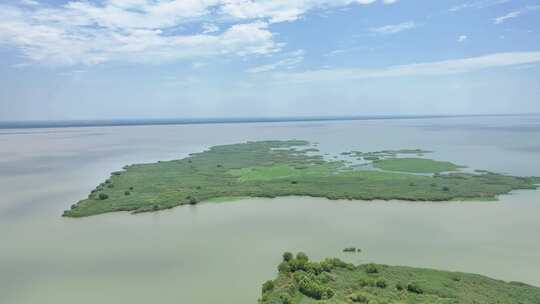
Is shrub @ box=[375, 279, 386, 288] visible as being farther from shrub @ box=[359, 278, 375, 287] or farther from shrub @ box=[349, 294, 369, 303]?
shrub @ box=[349, 294, 369, 303]

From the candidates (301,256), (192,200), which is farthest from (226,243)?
(192,200)

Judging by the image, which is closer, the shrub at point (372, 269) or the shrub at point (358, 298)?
the shrub at point (358, 298)

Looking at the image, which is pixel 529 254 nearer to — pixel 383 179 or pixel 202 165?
pixel 383 179

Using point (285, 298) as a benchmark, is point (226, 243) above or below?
below

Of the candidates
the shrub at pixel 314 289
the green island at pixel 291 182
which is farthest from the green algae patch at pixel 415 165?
the shrub at pixel 314 289

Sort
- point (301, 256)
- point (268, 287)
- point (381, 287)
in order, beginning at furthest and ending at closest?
point (301, 256) → point (268, 287) → point (381, 287)

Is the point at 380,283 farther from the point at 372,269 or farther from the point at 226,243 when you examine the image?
the point at 226,243

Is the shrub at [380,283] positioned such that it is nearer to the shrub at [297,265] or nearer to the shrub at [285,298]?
the shrub at [297,265]
